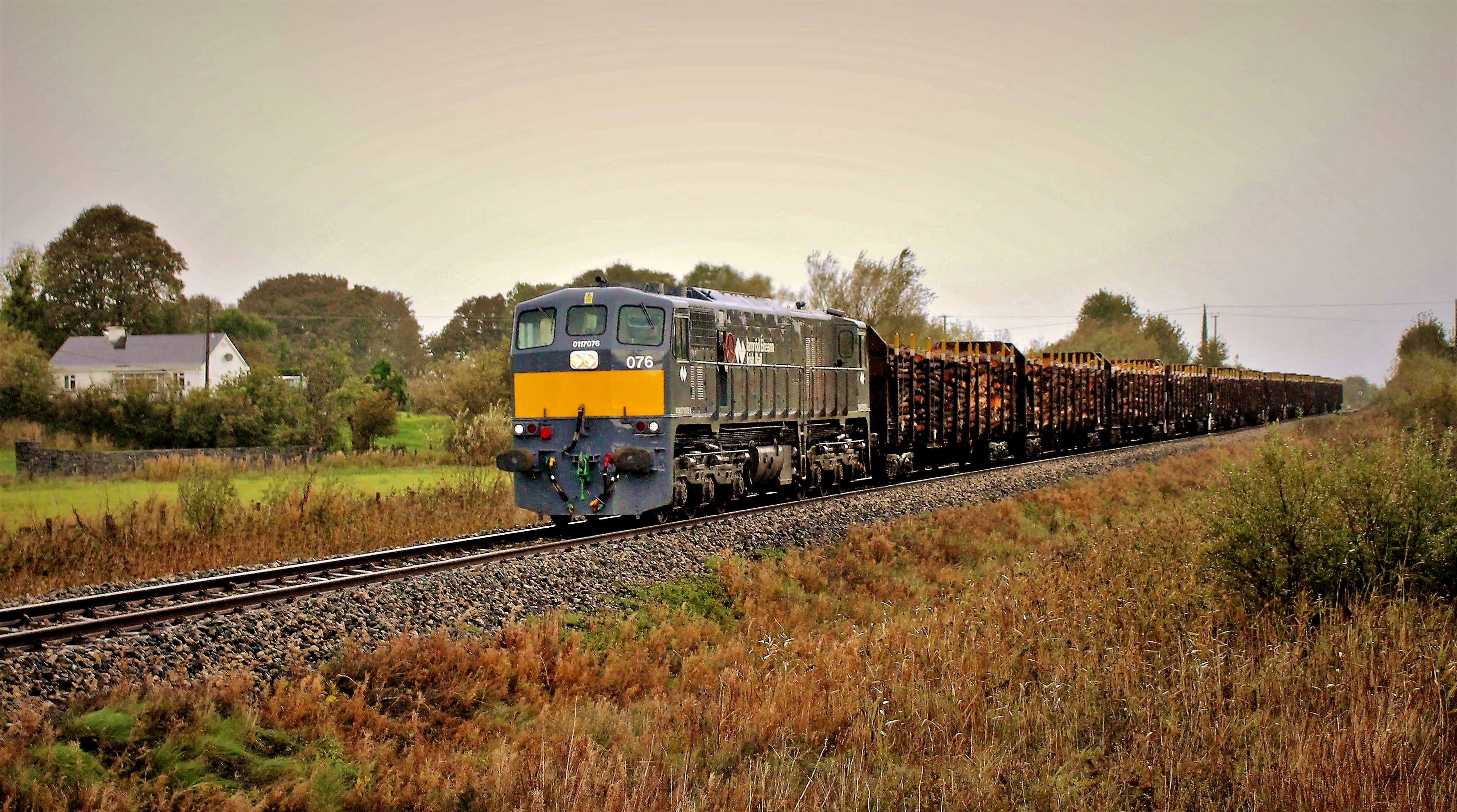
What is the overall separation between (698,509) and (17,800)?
11583 mm

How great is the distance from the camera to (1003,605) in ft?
33.1

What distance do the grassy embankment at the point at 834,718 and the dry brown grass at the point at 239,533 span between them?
20.2 ft

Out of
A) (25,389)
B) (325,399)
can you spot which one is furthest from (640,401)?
(25,389)

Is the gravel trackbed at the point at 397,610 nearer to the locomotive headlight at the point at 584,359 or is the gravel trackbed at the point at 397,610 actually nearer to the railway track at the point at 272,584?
the railway track at the point at 272,584

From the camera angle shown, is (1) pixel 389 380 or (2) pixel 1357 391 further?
(2) pixel 1357 391

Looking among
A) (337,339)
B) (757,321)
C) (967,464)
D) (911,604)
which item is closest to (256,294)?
(337,339)

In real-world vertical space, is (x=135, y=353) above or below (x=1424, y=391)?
above

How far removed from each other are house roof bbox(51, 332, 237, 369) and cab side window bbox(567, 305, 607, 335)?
172 ft

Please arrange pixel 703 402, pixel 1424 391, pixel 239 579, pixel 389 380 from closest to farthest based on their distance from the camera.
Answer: pixel 239 579 → pixel 703 402 → pixel 1424 391 → pixel 389 380

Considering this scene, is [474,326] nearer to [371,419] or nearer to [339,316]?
[339,316]

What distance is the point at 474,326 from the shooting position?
83.9m

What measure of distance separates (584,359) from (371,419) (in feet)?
87.8

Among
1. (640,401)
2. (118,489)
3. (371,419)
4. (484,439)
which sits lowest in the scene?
(118,489)

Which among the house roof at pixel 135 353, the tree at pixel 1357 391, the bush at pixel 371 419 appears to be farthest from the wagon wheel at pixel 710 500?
the tree at pixel 1357 391
